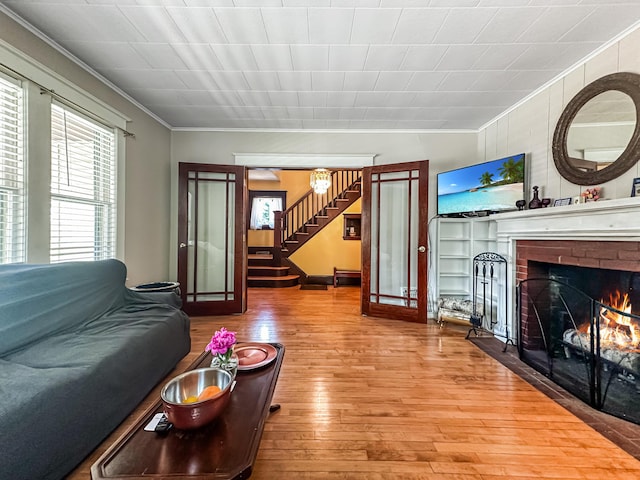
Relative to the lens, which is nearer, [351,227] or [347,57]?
[347,57]

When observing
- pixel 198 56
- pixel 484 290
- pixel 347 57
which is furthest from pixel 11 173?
pixel 484 290

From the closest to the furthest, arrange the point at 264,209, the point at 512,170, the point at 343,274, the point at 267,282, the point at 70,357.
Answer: the point at 70,357 → the point at 512,170 → the point at 267,282 → the point at 343,274 → the point at 264,209

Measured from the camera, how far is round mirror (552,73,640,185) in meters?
2.05

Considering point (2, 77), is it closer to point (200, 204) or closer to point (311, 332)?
point (200, 204)

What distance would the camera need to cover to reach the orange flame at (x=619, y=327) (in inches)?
79.4

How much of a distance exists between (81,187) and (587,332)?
15.2 ft

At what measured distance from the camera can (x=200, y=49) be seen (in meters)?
2.33

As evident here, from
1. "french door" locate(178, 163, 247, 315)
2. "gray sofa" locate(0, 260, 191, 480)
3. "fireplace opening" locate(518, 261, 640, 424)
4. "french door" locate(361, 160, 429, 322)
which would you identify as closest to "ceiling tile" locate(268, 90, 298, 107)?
"french door" locate(178, 163, 247, 315)

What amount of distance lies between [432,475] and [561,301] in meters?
2.06

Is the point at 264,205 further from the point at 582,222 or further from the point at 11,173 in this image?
the point at 582,222

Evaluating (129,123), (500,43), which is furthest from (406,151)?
(129,123)

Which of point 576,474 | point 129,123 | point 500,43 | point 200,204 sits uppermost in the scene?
point 500,43

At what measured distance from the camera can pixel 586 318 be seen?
7.63 feet

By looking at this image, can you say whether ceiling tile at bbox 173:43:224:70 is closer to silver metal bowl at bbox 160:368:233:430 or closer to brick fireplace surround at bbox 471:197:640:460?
silver metal bowl at bbox 160:368:233:430
